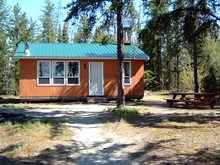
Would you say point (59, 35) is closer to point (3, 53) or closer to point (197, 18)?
point (3, 53)

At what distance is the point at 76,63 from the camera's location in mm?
22359

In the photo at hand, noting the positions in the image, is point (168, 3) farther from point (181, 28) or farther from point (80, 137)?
point (80, 137)

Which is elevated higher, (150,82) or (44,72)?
(44,72)

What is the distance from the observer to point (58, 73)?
22.1 meters

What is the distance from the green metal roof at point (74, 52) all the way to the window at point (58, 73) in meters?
0.66

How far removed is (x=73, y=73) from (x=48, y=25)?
87.8ft

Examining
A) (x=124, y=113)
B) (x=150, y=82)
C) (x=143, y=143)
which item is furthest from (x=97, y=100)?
(x=150, y=82)

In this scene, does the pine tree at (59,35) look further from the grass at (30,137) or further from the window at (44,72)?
the grass at (30,137)

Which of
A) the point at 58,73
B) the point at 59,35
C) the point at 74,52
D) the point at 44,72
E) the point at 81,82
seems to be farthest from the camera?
the point at 59,35

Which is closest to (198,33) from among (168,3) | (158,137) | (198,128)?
(168,3)

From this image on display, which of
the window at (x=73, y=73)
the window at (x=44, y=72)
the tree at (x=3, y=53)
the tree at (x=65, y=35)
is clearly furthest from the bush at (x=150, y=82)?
the window at (x=44, y=72)

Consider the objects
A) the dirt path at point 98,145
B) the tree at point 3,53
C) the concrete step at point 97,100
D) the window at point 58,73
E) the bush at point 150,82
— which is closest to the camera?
the dirt path at point 98,145

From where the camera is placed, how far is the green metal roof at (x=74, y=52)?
21.5 metres

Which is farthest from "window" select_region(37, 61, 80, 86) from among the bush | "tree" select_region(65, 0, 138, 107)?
the bush
